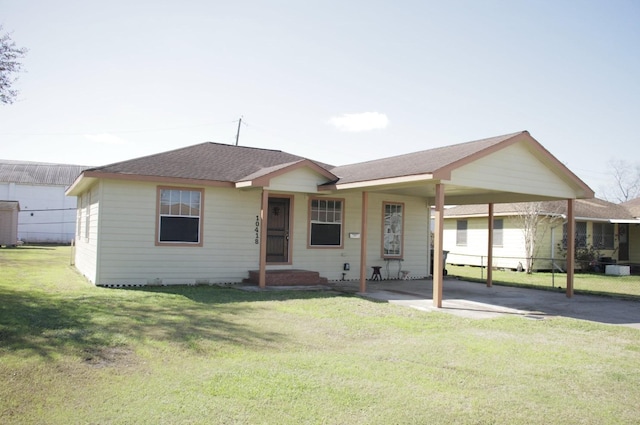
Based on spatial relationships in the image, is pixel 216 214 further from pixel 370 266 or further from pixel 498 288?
pixel 498 288

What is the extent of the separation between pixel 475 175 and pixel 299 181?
4252 millimetres

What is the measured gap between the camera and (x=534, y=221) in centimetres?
2145

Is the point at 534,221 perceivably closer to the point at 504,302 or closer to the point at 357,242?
the point at 357,242

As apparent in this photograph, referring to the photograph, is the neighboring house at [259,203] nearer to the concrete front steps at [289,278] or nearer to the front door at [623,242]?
the concrete front steps at [289,278]

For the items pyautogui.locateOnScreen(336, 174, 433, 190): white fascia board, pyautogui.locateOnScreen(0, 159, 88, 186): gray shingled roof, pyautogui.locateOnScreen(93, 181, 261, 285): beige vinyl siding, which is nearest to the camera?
pyautogui.locateOnScreen(336, 174, 433, 190): white fascia board

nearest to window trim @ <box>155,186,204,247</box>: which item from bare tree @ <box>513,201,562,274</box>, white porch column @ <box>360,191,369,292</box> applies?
white porch column @ <box>360,191,369,292</box>

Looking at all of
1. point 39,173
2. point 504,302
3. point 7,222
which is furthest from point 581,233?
point 39,173

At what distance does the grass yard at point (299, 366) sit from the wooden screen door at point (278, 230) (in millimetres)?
4816

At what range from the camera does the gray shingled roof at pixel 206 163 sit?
39.7 ft

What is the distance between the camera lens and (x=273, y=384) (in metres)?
4.82

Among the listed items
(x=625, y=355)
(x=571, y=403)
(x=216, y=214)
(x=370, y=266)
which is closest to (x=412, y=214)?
(x=370, y=266)

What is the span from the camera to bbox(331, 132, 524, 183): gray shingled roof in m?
10.1

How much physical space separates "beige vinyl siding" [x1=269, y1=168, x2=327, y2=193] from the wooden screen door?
165 cm

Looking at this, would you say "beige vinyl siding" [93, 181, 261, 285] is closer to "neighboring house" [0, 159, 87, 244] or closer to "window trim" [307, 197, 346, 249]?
"window trim" [307, 197, 346, 249]
